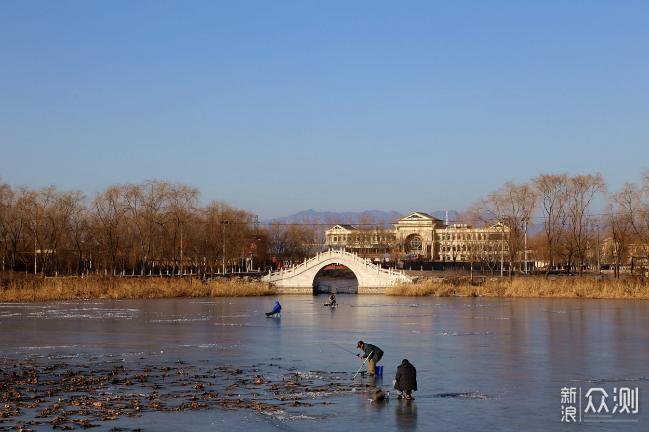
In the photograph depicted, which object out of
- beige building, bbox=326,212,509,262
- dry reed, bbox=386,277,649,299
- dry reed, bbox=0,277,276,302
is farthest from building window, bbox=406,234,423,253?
dry reed, bbox=0,277,276,302

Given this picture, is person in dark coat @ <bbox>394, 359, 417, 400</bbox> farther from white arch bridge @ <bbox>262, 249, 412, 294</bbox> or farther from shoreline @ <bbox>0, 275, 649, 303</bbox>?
white arch bridge @ <bbox>262, 249, 412, 294</bbox>

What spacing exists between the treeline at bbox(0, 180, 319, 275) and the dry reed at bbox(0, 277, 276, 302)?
34.2 feet

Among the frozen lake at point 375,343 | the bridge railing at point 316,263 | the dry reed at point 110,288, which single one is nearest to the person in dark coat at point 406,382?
the frozen lake at point 375,343

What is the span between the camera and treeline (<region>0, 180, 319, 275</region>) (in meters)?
82.3

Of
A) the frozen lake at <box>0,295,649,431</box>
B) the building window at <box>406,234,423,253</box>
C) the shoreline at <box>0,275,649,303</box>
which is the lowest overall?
the frozen lake at <box>0,295,649,431</box>

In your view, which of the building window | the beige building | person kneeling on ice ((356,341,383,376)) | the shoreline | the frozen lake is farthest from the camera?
the building window

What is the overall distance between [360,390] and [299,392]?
62.2 inches

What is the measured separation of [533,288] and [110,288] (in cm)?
3265

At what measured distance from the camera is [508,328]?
40.8m

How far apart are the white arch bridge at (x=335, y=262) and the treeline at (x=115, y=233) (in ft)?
26.5

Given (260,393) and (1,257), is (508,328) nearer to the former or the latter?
(260,393)

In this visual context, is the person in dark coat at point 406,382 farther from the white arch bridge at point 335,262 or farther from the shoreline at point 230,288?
the white arch bridge at point 335,262

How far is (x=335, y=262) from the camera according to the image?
82812 millimetres

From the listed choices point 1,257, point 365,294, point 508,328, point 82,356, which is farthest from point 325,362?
point 1,257
